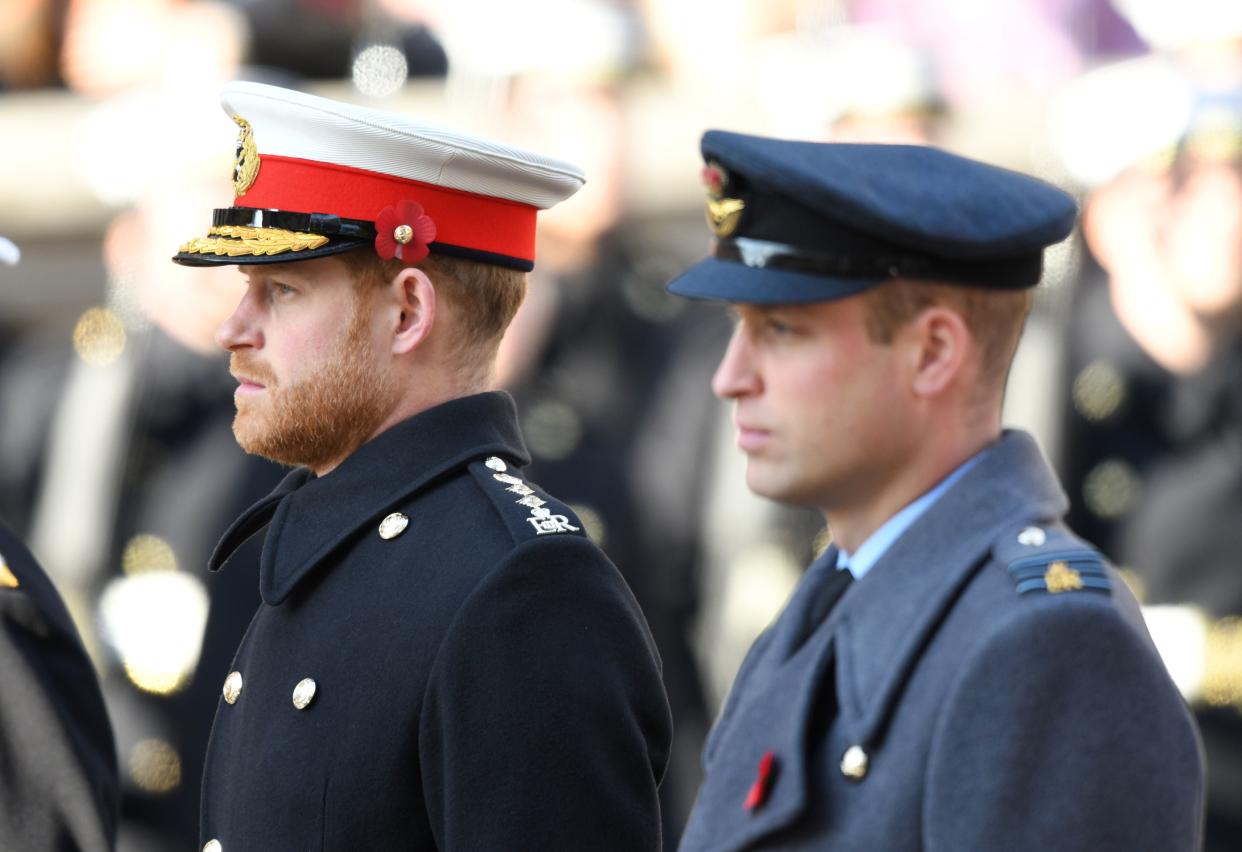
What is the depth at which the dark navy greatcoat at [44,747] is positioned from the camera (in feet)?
8.85

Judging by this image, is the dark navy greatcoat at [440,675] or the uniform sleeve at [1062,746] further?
the dark navy greatcoat at [440,675]

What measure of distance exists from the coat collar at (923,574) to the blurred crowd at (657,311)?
2150mm

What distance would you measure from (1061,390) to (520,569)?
2.79 metres

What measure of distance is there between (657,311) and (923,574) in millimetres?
3460

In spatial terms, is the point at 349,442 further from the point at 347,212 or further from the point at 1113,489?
the point at 1113,489

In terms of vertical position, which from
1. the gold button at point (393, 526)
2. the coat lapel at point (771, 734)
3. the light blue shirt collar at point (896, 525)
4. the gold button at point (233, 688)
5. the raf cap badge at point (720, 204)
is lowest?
the gold button at point (233, 688)

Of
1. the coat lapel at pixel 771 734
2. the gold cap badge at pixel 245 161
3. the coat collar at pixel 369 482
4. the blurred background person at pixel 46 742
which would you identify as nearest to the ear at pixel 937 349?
the coat lapel at pixel 771 734

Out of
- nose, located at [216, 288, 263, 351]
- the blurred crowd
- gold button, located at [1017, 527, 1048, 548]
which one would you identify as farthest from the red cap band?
the blurred crowd

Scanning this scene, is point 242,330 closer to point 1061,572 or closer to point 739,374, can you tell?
point 739,374

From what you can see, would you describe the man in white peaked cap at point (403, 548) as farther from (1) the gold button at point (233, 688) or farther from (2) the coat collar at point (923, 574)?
(2) the coat collar at point (923, 574)

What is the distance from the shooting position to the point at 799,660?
2.18 meters

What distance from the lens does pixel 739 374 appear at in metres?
2.15

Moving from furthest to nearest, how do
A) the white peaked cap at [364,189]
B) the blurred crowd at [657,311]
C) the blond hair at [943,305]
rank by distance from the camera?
the blurred crowd at [657,311], the white peaked cap at [364,189], the blond hair at [943,305]

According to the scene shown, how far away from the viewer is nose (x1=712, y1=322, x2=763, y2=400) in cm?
215
